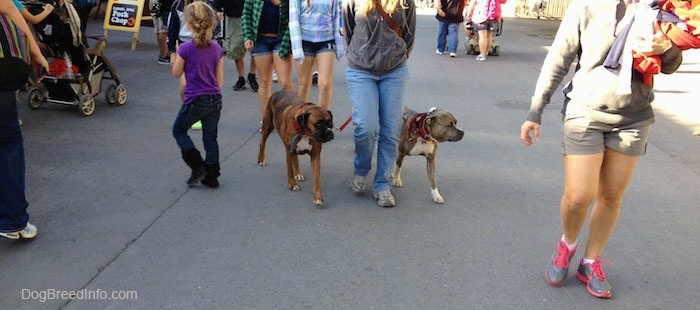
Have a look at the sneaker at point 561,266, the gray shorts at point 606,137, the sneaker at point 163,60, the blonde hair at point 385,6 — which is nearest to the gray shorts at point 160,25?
the sneaker at point 163,60

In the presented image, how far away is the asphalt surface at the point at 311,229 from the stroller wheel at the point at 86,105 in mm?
147

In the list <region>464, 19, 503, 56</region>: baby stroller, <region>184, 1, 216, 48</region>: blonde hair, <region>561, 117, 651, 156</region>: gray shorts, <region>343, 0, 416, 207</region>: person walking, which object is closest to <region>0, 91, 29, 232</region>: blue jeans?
<region>184, 1, 216, 48</region>: blonde hair

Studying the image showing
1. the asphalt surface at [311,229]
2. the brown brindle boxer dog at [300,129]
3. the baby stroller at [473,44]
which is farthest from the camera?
the baby stroller at [473,44]

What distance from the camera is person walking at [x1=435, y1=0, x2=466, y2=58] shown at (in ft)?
48.9

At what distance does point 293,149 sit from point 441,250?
1.62 meters

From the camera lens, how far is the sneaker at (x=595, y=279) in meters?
3.77

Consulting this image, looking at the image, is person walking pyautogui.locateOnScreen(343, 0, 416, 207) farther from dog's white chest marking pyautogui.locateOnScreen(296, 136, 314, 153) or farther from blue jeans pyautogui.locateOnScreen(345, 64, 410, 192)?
dog's white chest marking pyautogui.locateOnScreen(296, 136, 314, 153)

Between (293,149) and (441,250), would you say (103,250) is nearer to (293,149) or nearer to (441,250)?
(293,149)

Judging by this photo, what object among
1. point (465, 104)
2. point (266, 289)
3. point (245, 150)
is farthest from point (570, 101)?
point (465, 104)

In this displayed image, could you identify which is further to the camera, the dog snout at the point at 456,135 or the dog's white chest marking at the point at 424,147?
the dog's white chest marking at the point at 424,147

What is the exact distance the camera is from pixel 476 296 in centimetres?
379

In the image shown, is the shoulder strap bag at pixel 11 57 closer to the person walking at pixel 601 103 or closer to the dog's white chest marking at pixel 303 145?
the dog's white chest marking at pixel 303 145

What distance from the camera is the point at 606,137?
3520mm

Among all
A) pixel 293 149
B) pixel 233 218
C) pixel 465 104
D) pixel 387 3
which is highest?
pixel 387 3
